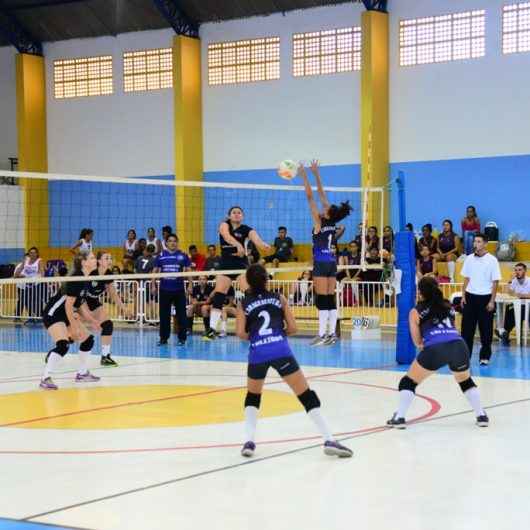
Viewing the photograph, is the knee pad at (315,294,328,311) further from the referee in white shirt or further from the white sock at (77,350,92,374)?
the white sock at (77,350,92,374)

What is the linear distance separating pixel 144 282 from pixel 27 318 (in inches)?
135

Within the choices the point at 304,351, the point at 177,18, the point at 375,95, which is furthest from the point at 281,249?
the point at 177,18

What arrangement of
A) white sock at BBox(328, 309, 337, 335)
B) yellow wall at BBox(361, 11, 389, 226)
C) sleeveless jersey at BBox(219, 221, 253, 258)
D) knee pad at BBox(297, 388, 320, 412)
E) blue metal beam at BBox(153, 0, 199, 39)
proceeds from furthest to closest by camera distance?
blue metal beam at BBox(153, 0, 199, 39) < yellow wall at BBox(361, 11, 389, 226) < white sock at BBox(328, 309, 337, 335) < sleeveless jersey at BBox(219, 221, 253, 258) < knee pad at BBox(297, 388, 320, 412)

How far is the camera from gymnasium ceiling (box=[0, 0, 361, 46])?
2766 centimetres

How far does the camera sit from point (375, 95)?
25.4m

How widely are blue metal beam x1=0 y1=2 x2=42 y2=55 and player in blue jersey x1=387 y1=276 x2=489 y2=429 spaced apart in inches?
957

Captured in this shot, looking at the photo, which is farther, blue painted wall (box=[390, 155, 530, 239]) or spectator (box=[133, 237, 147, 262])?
spectator (box=[133, 237, 147, 262])

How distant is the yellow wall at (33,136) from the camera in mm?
30672

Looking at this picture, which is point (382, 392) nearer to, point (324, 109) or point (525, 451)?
point (525, 451)

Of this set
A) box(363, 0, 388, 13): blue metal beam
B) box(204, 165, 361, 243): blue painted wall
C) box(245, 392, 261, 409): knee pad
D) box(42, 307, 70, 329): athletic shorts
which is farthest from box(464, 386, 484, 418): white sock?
box(363, 0, 388, 13): blue metal beam

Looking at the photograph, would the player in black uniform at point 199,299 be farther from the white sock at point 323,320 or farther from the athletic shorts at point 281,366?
the athletic shorts at point 281,366

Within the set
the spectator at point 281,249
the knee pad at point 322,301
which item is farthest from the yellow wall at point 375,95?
the knee pad at point 322,301

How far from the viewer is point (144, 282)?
73.2ft

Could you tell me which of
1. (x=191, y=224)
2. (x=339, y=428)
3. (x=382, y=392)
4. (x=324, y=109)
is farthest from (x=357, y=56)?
(x=339, y=428)
